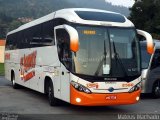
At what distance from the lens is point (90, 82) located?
11.3 metres

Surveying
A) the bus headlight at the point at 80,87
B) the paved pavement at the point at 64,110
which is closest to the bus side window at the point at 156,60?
the paved pavement at the point at 64,110

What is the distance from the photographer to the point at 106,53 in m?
11.6

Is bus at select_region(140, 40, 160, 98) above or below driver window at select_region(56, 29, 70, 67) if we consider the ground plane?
below

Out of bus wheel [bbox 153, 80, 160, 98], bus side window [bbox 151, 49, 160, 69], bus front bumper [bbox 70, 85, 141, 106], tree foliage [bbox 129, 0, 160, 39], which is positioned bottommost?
tree foliage [bbox 129, 0, 160, 39]

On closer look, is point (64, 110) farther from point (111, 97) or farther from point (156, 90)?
point (156, 90)

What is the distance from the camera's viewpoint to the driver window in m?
11.9

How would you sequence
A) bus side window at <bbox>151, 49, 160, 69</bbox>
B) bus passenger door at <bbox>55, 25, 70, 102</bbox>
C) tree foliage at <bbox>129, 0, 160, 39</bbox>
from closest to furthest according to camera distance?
bus passenger door at <bbox>55, 25, 70, 102</bbox>, bus side window at <bbox>151, 49, 160, 69</bbox>, tree foliage at <bbox>129, 0, 160, 39</bbox>

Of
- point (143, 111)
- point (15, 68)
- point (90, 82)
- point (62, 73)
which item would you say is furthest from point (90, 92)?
point (15, 68)

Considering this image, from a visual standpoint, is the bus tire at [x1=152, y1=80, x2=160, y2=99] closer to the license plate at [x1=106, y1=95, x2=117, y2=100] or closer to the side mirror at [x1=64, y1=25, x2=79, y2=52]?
the license plate at [x1=106, y1=95, x2=117, y2=100]

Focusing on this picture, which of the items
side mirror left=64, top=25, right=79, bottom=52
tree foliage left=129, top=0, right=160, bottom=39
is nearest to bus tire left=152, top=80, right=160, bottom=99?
side mirror left=64, top=25, right=79, bottom=52

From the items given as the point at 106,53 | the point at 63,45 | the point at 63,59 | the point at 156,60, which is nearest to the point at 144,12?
the point at 156,60

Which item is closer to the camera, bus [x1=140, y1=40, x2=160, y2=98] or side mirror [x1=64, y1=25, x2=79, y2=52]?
side mirror [x1=64, y1=25, x2=79, y2=52]

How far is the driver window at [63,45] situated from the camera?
1185 cm

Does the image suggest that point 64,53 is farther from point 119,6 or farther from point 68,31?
point 119,6
